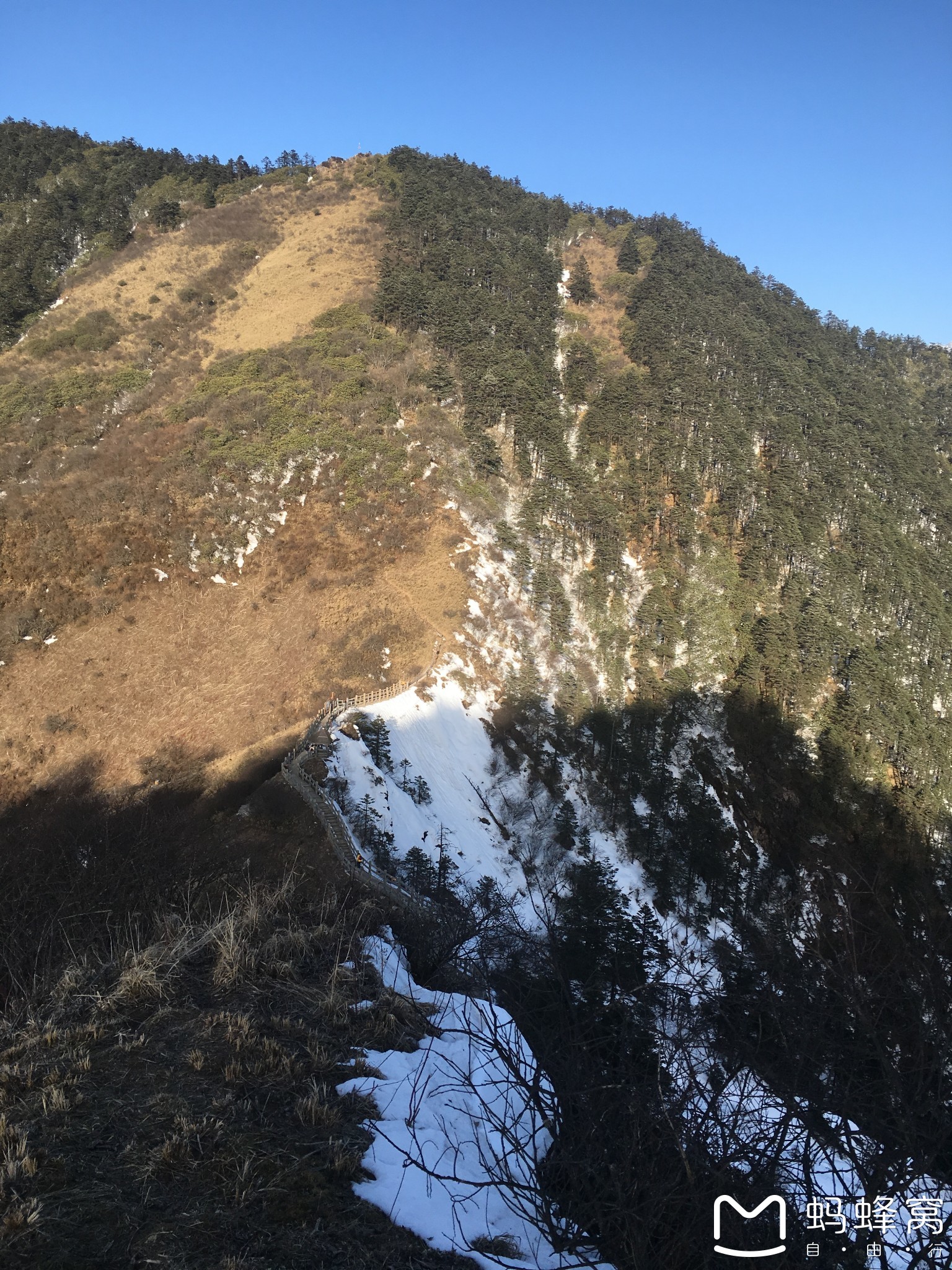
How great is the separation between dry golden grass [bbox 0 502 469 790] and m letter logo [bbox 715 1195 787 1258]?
67.8 feet

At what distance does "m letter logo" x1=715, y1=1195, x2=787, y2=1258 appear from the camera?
234 cm

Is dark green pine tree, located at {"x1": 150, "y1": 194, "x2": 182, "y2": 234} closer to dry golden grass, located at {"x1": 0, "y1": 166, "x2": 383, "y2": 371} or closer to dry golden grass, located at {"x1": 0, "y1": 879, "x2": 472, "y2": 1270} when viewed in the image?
dry golden grass, located at {"x1": 0, "y1": 166, "x2": 383, "y2": 371}

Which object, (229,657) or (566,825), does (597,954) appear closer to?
(566,825)

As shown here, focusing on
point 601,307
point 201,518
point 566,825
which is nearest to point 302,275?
point 601,307

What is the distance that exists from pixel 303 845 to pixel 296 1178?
551 inches

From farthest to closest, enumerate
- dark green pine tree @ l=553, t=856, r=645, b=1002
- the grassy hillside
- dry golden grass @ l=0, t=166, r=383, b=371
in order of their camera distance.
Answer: dry golden grass @ l=0, t=166, r=383, b=371 < the grassy hillside < dark green pine tree @ l=553, t=856, r=645, b=1002

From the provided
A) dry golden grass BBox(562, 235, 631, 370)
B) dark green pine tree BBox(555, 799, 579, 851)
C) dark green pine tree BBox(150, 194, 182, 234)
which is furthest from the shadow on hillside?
dark green pine tree BBox(150, 194, 182, 234)

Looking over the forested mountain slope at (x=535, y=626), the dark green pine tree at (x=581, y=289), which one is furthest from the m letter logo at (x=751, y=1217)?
the dark green pine tree at (x=581, y=289)

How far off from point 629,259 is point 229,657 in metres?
73.1

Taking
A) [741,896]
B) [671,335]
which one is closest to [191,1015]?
[741,896]

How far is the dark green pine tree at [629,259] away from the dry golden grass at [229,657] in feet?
195

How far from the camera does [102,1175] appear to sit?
362 cm

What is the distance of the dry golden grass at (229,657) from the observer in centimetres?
2305

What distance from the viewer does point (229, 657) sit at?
A: 2716 centimetres
